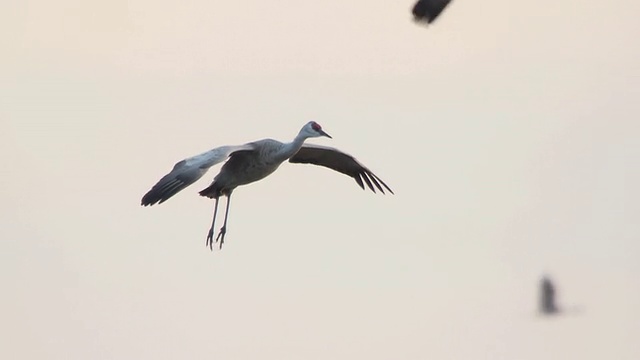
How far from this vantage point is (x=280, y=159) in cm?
4219

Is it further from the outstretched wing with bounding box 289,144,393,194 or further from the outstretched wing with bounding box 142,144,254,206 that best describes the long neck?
the outstretched wing with bounding box 289,144,393,194

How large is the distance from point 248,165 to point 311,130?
114cm

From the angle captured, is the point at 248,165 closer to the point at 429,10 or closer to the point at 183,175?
the point at 183,175

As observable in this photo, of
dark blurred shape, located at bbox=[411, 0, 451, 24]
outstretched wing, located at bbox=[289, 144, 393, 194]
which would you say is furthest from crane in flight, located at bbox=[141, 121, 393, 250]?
dark blurred shape, located at bbox=[411, 0, 451, 24]

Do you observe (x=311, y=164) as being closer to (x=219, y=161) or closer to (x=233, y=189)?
(x=233, y=189)

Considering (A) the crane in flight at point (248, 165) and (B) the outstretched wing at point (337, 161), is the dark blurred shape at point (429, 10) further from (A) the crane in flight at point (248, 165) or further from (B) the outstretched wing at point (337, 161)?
(B) the outstretched wing at point (337, 161)

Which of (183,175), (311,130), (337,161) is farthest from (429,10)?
(337,161)

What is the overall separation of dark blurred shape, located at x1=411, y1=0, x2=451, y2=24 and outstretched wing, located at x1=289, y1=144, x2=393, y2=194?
786 cm

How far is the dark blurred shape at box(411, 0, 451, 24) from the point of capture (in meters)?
36.7

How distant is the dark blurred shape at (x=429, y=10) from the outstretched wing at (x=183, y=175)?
4.38m

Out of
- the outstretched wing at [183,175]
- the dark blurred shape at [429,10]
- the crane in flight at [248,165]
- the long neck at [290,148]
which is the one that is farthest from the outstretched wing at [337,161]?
the dark blurred shape at [429,10]

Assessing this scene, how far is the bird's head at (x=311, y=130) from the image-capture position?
137 ft

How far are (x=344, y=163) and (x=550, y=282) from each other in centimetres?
361

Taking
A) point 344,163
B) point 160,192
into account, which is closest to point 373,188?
point 344,163
